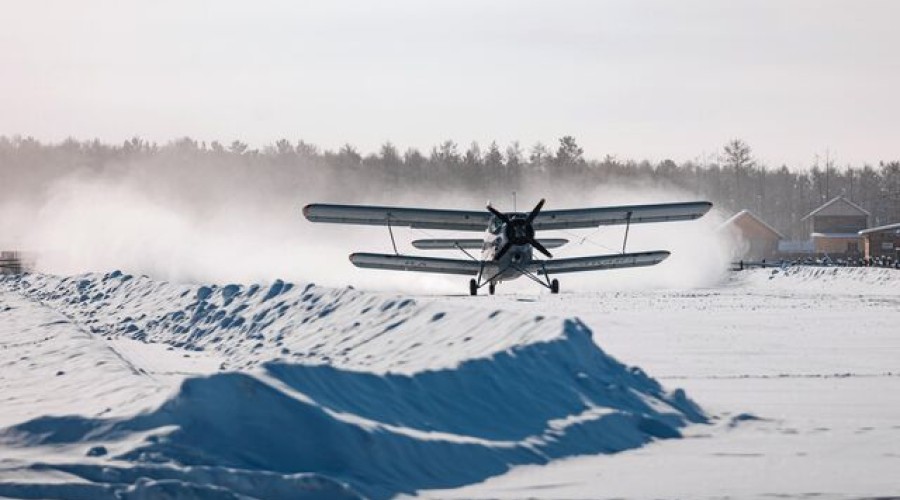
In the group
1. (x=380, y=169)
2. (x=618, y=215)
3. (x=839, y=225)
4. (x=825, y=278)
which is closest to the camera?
(x=618, y=215)

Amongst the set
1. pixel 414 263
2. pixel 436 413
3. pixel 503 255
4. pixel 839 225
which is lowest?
pixel 436 413

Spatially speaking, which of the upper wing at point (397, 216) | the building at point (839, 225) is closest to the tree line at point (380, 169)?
the building at point (839, 225)

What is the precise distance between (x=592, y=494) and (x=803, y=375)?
8.18 metres

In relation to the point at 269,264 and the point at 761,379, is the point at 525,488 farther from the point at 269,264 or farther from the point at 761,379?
the point at 269,264

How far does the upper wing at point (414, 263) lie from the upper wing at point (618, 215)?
3040mm

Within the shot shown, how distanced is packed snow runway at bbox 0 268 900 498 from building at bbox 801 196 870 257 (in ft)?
295

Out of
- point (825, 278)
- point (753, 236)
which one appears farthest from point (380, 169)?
point (825, 278)

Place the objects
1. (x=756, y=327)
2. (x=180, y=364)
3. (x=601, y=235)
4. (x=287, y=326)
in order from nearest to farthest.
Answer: (x=180, y=364) → (x=287, y=326) → (x=756, y=327) → (x=601, y=235)

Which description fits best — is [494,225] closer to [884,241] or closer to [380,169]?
[884,241]

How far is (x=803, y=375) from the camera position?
1736 centimetres

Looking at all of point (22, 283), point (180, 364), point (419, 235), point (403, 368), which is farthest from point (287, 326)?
point (419, 235)

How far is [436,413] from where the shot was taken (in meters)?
12.1

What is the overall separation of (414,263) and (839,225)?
74.1m

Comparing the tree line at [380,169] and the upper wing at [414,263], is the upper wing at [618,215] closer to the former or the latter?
the upper wing at [414,263]
